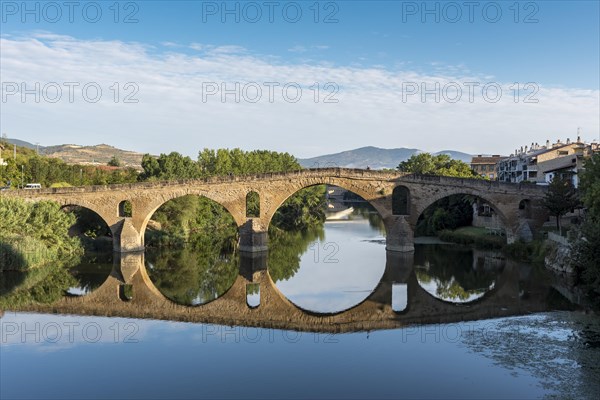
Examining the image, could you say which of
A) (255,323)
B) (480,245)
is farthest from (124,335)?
(480,245)

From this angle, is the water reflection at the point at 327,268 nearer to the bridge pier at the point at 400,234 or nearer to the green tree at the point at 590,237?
the bridge pier at the point at 400,234

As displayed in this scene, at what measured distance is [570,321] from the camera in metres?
18.7

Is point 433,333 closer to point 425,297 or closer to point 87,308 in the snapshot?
point 425,297

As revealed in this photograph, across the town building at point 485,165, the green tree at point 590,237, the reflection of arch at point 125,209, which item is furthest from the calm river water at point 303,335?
the town building at point 485,165

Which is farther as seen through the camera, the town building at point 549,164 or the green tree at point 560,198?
the town building at point 549,164

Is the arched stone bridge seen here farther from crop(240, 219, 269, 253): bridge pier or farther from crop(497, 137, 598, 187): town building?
crop(497, 137, 598, 187): town building

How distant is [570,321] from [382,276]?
36.8ft

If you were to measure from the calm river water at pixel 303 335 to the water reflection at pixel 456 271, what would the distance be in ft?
0.59

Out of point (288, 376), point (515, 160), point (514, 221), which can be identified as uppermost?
point (515, 160)

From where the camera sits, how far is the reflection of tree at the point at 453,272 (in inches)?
1000

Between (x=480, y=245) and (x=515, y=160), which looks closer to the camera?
(x=480, y=245)

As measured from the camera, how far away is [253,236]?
122 ft

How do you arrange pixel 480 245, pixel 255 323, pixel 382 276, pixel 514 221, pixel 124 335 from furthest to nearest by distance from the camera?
pixel 480 245
pixel 514 221
pixel 382 276
pixel 255 323
pixel 124 335

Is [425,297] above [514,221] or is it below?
below
